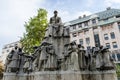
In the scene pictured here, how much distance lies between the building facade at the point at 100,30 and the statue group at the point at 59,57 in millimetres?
33325

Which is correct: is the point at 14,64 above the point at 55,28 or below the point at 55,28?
below

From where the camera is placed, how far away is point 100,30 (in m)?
46.7

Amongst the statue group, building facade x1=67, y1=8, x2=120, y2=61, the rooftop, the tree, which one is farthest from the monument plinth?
the rooftop

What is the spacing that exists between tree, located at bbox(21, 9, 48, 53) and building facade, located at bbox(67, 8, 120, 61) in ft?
68.0

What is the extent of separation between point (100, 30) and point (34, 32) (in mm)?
26257

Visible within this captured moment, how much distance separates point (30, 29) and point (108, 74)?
778 inches

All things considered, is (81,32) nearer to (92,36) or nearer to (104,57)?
(92,36)

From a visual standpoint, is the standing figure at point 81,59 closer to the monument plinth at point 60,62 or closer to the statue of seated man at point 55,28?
the monument plinth at point 60,62

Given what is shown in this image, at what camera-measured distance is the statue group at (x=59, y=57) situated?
30.1 ft

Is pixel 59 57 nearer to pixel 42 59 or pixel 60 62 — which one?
pixel 60 62

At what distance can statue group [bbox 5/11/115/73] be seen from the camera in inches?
361

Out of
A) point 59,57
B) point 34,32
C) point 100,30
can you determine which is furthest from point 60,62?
point 100,30

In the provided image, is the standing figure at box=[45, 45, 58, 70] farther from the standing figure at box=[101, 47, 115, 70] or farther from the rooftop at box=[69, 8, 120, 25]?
the rooftop at box=[69, 8, 120, 25]

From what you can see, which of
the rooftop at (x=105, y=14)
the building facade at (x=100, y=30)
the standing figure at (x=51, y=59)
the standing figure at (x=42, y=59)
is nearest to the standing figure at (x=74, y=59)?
the standing figure at (x=51, y=59)
